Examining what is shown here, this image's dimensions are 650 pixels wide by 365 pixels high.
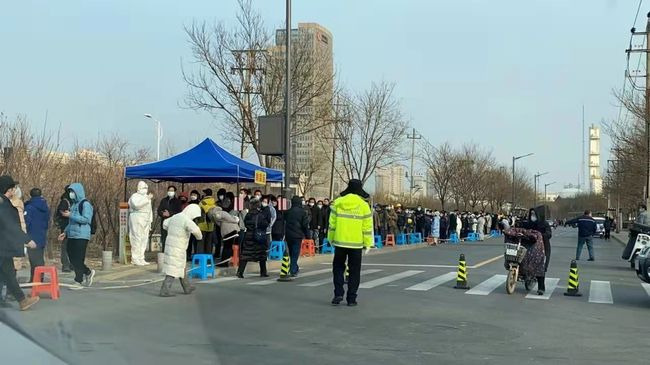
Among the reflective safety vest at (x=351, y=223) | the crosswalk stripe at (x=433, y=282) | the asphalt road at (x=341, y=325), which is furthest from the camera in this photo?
the crosswalk stripe at (x=433, y=282)

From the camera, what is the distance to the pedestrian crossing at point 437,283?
12610mm

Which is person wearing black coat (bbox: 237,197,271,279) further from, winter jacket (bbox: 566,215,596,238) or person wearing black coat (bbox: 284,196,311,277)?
winter jacket (bbox: 566,215,596,238)

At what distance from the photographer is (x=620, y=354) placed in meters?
7.37

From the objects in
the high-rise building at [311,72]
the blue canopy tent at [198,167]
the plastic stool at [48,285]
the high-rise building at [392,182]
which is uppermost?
the high-rise building at [311,72]

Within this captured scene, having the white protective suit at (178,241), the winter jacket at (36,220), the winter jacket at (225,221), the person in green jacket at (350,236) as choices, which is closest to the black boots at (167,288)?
the white protective suit at (178,241)

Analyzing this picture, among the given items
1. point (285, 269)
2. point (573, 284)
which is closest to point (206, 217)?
point (285, 269)

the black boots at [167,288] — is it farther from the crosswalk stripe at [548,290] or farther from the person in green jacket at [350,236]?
the crosswalk stripe at [548,290]

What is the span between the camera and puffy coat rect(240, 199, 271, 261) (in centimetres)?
1420

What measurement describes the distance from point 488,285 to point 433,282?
3.74 feet

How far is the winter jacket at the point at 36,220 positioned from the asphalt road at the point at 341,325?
1218 mm

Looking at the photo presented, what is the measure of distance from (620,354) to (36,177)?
699 inches

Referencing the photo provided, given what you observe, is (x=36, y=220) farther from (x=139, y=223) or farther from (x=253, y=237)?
(x=253, y=237)

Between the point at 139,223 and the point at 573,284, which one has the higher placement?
the point at 139,223

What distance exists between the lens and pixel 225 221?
52.2ft
